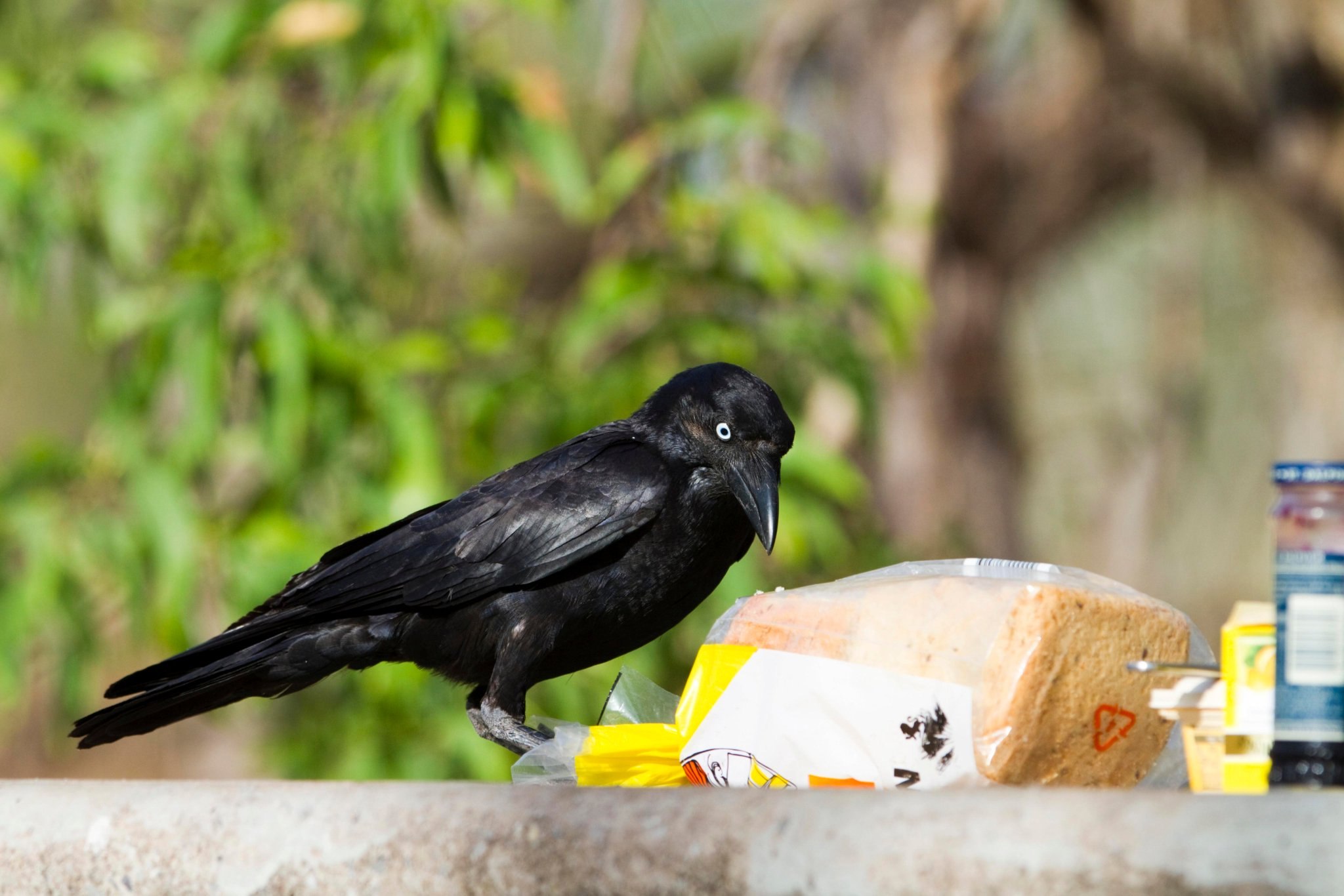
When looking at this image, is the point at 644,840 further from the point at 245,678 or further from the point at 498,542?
the point at 245,678

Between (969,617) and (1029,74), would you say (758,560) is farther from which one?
(1029,74)

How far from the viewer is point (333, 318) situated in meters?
4.30

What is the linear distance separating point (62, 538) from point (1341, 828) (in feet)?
11.7

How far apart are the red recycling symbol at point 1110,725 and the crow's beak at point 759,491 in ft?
1.86

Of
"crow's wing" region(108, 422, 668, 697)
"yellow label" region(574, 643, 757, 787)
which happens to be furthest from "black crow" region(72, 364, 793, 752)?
"yellow label" region(574, 643, 757, 787)

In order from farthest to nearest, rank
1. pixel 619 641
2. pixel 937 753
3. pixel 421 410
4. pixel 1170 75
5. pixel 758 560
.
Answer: pixel 1170 75 → pixel 758 560 → pixel 421 410 → pixel 619 641 → pixel 937 753

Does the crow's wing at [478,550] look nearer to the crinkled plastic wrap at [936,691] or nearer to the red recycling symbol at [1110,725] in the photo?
the crinkled plastic wrap at [936,691]

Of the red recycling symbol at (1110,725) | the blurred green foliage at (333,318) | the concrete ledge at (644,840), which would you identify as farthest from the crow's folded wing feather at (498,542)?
the blurred green foliage at (333,318)

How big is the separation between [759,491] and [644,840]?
0.87 metres

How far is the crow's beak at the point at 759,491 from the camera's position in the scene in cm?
218

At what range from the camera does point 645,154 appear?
4.36 metres

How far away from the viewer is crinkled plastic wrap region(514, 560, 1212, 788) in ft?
5.46

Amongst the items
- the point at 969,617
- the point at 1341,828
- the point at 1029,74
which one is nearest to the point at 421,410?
the point at 969,617

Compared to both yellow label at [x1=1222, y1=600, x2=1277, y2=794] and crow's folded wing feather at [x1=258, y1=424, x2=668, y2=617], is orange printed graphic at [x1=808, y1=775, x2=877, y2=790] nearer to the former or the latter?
yellow label at [x1=1222, y1=600, x2=1277, y2=794]
